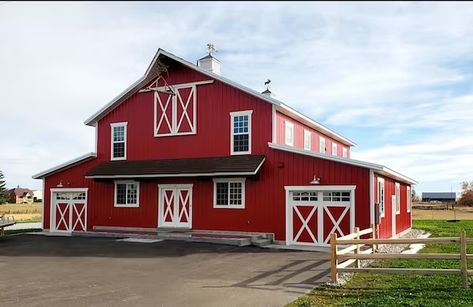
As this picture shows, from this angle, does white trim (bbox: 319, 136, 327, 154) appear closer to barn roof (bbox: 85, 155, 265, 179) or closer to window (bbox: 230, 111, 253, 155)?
window (bbox: 230, 111, 253, 155)

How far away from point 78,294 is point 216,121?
11832 mm

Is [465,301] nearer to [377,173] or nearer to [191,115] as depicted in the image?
[377,173]

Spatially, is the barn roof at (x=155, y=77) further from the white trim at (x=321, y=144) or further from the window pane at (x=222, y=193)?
the window pane at (x=222, y=193)

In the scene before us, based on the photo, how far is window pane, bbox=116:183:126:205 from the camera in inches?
861

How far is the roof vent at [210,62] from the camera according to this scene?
21.7 metres

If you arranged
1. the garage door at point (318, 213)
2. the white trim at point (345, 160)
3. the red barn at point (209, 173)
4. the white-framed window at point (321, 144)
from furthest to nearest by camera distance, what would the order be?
1. the white-framed window at point (321, 144)
2. the red barn at point (209, 173)
3. the garage door at point (318, 213)
4. the white trim at point (345, 160)

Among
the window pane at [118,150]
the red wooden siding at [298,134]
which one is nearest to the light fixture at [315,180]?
the red wooden siding at [298,134]

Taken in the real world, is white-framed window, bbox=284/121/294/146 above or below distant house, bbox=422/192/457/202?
above

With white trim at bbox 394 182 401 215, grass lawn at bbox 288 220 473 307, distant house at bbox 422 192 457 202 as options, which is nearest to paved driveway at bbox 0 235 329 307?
grass lawn at bbox 288 220 473 307

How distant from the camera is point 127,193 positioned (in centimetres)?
2177

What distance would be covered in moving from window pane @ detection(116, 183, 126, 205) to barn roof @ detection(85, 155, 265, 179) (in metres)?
1.04

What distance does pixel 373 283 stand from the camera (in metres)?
9.91

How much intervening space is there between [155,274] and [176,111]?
10.9 metres

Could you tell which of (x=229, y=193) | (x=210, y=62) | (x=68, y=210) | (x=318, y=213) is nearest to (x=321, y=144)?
(x=210, y=62)
